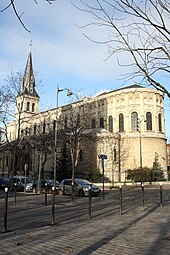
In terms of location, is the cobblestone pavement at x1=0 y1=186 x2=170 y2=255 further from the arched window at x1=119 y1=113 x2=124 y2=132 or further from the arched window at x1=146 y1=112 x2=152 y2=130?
the arched window at x1=119 y1=113 x2=124 y2=132

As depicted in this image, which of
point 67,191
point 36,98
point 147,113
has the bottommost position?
point 67,191

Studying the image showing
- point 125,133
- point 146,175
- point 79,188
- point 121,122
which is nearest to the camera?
Result: point 79,188

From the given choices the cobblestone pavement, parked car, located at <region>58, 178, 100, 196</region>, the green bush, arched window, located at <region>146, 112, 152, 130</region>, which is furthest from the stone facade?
the cobblestone pavement

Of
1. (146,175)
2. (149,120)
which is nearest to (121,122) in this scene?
(149,120)

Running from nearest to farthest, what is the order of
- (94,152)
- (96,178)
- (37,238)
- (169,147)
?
(37,238)
(96,178)
(94,152)
(169,147)

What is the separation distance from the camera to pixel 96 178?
47.0 meters

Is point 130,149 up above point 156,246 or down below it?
above

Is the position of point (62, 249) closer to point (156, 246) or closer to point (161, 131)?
point (156, 246)

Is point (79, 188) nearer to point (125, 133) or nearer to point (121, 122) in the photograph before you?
point (125, 133)

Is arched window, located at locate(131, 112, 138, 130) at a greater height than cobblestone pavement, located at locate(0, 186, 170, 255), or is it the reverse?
arched window, located at locate(131, 112, 138, 130)

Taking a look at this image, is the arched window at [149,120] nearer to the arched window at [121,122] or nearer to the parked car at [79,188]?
the arched window at [121,122]

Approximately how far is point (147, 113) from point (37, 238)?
54.4m

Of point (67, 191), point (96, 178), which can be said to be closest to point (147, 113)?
point (96, 178)

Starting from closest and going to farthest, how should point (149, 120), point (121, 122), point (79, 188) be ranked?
point (79, 188) → point (149, 120) → point (121, 122)
